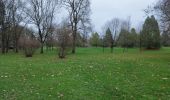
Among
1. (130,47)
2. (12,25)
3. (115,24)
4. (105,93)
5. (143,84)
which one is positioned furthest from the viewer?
(115,24)

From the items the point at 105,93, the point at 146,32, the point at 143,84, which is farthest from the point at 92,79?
the point at 146,32

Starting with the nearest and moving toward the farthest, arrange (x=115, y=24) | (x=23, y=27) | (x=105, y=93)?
1. (x=105, y=93)
2. (x=23, y=27)
3. (x=115, y=24)

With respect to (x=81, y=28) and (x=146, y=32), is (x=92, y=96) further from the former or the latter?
(x=146, y=32)

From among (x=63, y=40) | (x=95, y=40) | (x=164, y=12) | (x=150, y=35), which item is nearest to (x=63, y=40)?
(x=63, y=40)

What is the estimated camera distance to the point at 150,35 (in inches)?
2532

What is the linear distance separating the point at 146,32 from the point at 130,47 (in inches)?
462

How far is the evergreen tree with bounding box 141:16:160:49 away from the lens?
6406 centimetres

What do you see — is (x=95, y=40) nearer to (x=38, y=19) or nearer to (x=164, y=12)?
(x=38, y=19)

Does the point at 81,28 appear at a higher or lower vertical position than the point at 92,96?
higher

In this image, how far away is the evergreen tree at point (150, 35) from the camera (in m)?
64.1

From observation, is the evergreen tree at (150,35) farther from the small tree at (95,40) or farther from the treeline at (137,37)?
the small tree at (95,40)

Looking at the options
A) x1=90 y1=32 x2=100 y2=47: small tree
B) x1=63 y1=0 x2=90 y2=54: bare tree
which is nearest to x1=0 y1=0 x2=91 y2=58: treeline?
x1=63 y1=0 x2=90 y2=54: bare tree

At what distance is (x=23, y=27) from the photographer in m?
60.1

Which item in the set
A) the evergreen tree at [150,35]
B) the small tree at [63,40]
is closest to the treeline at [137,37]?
the evergreen tree at [150,35]
